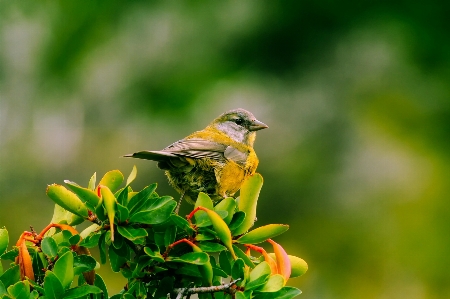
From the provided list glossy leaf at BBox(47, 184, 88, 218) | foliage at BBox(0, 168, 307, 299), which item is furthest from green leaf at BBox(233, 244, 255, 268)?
glossy leaf at BBox(47, 184, 88, 218)

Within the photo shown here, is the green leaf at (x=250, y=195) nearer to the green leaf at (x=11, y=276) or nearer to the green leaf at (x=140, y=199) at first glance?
the green leaf at (x=140, y=199)

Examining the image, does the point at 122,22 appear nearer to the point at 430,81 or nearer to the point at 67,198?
the point at 430,81

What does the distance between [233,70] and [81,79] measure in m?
1.82

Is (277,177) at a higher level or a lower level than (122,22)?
lower

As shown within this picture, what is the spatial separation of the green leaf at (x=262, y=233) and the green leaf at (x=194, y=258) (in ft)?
0.70

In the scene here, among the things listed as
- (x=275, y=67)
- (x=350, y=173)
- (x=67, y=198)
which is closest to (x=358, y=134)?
(x=350, y=173)

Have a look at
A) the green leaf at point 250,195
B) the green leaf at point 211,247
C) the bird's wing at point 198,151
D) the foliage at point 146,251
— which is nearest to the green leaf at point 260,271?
the foliage at point 146,251

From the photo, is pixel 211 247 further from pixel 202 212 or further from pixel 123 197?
pixel 123 197

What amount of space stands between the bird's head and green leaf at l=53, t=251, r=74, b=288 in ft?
8.51

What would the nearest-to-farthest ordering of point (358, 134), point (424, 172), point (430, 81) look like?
1. point (424, 172)
2. point (358, 134)
3. point (430, 81)

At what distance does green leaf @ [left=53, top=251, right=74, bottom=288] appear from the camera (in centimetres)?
189

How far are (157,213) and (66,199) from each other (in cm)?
28

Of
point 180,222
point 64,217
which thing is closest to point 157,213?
point 180,222

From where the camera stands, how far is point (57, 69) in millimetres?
8258
